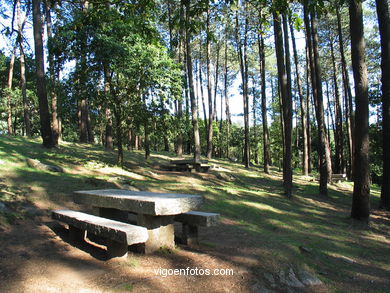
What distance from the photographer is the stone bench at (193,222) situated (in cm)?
438

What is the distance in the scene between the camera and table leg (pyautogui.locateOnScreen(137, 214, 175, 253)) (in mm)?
4168

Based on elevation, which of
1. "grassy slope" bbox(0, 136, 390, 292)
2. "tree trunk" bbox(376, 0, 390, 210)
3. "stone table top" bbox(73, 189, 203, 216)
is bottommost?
"grassy slope" bbox(0, 136, 390, 292)

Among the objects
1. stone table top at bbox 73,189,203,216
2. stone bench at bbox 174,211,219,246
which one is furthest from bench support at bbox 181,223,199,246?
stone table top at bbox 73,189,203,216

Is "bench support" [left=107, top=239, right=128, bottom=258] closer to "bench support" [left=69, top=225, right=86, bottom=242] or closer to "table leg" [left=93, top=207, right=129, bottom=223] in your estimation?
"bench support" [left=69, top=225, right=86, bottom=242]

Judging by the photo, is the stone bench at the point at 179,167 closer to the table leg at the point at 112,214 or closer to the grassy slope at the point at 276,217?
the grassy slope at the point at 276,217

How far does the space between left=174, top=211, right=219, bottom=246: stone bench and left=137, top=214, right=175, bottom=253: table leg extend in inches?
12.7

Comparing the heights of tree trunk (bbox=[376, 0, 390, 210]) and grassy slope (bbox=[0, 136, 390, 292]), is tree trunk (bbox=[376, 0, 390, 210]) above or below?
above

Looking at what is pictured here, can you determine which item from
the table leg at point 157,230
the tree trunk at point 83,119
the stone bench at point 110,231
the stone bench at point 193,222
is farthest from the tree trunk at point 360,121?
the tree trunk at point 83,119

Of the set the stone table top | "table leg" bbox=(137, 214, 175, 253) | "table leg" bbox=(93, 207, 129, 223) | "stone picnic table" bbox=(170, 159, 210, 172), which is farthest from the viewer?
"stone picnic table" bbox=(170, 159, 210, 172)

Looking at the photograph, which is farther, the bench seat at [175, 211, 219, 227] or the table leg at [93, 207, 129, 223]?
the table leg at [93, 207, 129, 223]

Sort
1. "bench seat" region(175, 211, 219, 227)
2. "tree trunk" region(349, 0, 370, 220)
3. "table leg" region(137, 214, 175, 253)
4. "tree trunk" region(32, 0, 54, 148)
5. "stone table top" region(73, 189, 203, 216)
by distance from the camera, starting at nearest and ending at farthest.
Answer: "stone table top" region(73, 189, 203, 216), "table leg" region(137, 214, 175, 253), "bench seat" region(175, 211, 219, 227), "tree trunk" region(349, 0, 370, 220), "tree trunk" region(32, 0, 54, 148)

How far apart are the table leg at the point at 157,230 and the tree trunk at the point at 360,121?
6565mm

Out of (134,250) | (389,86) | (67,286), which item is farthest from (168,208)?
(389,86)

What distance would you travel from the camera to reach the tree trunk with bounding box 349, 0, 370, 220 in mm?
8562
